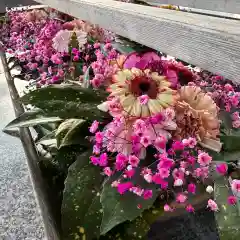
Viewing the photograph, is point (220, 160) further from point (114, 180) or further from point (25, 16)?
point (25, 16)

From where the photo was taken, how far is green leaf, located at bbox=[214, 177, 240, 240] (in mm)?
468

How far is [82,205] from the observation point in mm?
547

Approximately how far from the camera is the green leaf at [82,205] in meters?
0.53

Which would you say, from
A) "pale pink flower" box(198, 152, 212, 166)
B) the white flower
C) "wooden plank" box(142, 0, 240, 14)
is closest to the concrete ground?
"pale pink flower" box(198, 152, 212, 166)

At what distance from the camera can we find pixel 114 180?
0.54 m

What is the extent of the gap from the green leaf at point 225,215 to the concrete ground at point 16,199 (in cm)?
25

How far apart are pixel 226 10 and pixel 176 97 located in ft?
5.56

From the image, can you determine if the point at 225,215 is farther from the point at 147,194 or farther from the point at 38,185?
the point at 38,185

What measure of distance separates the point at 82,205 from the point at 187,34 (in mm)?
264

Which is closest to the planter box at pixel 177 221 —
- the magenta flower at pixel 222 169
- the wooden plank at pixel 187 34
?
the magenta flower at pixel 222 169

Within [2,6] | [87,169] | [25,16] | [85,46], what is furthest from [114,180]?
[2,6]

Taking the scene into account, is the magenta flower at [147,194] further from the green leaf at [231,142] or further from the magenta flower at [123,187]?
the green leaf at [231,142]

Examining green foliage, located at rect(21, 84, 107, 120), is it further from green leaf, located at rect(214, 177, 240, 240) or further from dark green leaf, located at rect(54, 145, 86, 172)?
green leaf, located at rect(214, 177, 240, 240)

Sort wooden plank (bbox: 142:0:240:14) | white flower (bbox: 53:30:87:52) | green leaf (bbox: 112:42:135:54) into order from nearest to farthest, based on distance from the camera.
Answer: green leaf (bbox: 112:42:135:54)
white flower (bbox: 53:30:87:52)
wooden plank (bbox: 142:0:240:14)
